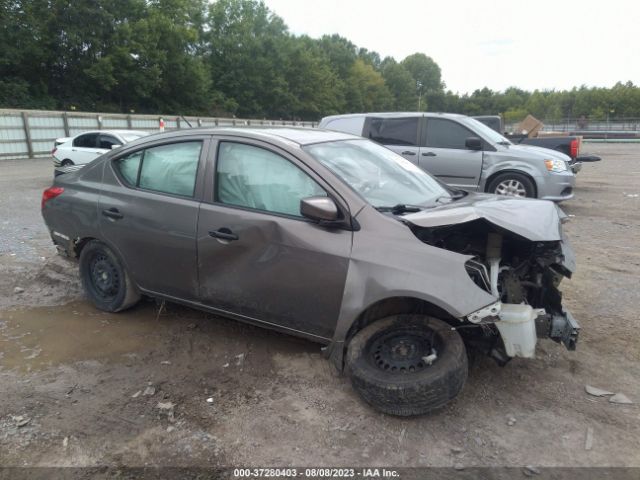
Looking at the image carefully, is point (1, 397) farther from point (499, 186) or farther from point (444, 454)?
point (499, 186)

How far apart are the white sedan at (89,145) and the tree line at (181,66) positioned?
22.0m

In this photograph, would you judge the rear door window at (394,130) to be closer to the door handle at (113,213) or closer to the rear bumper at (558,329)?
the door handle at (113,213)

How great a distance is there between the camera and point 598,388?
128 inches

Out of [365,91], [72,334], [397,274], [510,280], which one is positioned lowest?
[72,334]

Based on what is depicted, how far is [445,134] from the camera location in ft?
29.7

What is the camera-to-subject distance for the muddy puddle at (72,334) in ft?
12.2

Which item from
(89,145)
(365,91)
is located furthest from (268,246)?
(365,91)

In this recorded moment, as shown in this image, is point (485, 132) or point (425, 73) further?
point (425, 73)

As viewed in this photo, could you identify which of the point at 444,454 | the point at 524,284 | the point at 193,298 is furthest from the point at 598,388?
the point at 193,298

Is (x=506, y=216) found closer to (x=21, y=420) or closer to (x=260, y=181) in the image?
(x=260, y=181)

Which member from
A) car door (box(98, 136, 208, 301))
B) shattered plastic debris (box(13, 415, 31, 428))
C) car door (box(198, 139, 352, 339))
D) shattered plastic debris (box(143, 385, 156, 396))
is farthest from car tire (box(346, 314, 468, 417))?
shattered plastic debris (box(13, 415, 31, 428))

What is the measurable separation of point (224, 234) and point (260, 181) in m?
0.46

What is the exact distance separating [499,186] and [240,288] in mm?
6730

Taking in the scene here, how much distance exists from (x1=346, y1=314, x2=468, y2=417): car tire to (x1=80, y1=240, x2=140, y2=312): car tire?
2.24m
